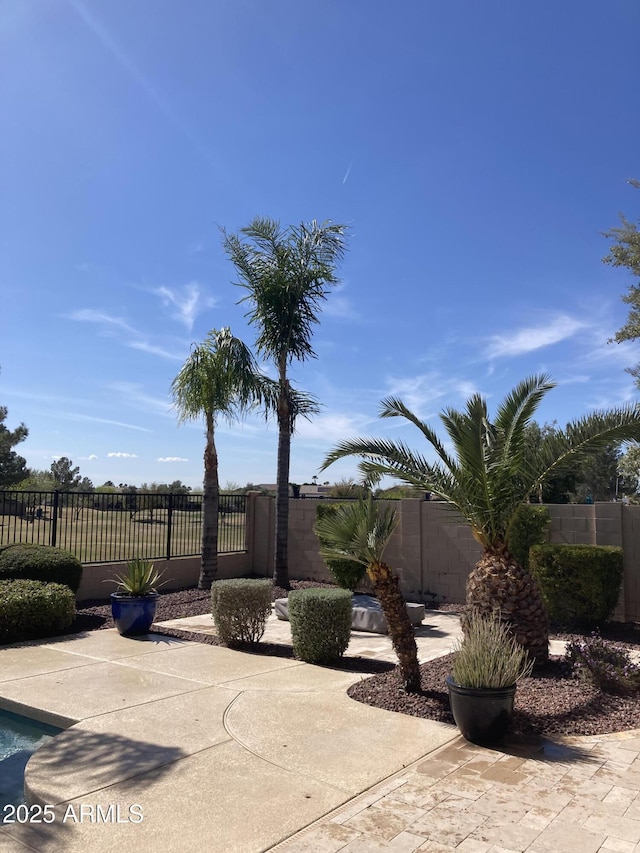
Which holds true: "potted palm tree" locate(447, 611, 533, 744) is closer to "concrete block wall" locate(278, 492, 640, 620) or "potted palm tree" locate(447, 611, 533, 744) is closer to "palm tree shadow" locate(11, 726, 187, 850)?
"palm tree shadow" locate(11, 726, 187, 850)

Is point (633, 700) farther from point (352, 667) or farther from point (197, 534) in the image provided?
point (197, 534)

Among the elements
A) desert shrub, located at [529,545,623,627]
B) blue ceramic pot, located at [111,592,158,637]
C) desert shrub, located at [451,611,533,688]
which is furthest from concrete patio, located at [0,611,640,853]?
desert shrub, located at [529,545,623,627]

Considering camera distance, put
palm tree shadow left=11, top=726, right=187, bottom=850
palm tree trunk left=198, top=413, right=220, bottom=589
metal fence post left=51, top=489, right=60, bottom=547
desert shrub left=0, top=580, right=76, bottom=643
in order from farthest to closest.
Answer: palm tree trunk left=198, top=413, right=220, bottom=589
metal fence post left=51, top=489, right=60, bottom=547
desert shrub left=0, top=580, right=76, bottom=643
palm tree shadow left=11, top=726, right=187, bottom=850

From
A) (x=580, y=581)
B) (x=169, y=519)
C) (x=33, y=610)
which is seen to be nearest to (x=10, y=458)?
(x=169, y=519)

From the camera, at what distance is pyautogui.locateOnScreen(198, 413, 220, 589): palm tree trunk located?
14.2 meters

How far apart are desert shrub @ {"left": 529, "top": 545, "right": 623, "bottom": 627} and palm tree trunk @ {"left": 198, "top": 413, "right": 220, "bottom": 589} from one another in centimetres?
702

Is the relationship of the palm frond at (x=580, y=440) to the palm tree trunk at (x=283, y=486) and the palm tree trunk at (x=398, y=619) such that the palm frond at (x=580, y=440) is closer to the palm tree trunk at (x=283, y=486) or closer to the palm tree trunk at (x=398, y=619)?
the palm tree trunk at (x=398, y=619)

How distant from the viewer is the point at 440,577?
13.4 metres

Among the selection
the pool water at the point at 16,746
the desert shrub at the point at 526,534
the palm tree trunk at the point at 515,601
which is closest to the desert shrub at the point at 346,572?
the desert shrub at the point at 526,534

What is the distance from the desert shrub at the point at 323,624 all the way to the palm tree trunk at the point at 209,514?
6.29m

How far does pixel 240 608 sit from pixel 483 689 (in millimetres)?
4507

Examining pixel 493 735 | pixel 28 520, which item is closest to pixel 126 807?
pixel 493 735

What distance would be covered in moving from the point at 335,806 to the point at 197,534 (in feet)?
39.3

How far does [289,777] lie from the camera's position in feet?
15.0
